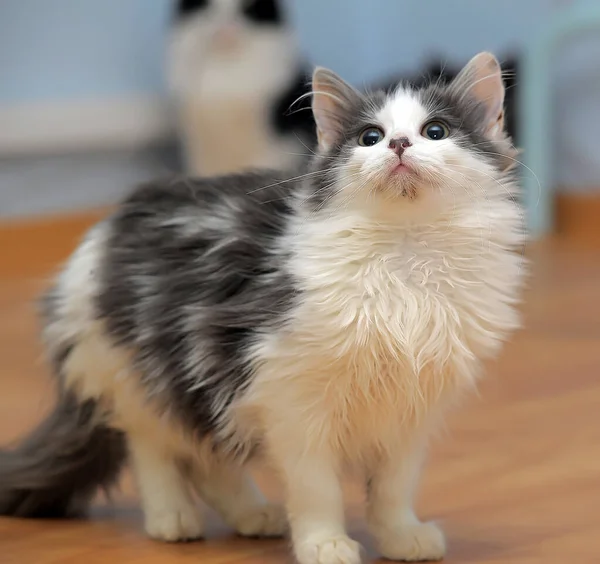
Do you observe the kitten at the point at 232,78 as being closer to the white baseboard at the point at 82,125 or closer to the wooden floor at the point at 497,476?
the white baseboard at the point at 82,125

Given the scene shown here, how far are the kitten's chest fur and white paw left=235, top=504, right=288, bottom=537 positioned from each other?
0.77 feet

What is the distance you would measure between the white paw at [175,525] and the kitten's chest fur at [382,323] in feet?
0.89

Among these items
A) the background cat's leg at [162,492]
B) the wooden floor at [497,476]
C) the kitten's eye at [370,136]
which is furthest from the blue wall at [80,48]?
the kitten's eye at [370,136]

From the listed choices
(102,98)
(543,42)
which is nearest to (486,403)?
(543,42)

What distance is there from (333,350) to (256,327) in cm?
10

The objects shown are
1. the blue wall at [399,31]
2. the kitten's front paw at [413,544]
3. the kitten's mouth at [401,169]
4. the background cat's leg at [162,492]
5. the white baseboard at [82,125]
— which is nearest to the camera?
the kitten's mouth at [401,169]

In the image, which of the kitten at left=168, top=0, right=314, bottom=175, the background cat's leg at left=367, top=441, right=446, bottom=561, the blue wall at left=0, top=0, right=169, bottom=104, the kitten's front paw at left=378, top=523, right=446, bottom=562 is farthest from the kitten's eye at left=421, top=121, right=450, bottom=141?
the blue wall at left=0, top=0, right=169, bottom=104

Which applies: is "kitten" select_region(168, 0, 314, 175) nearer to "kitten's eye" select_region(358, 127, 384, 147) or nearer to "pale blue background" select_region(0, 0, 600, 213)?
"pale blue background" select_region(0, 0, 600, 213)

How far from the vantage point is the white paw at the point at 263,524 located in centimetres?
150

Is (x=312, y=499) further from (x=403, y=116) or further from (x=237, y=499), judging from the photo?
(x=403, y=116)

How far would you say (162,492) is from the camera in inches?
59.0

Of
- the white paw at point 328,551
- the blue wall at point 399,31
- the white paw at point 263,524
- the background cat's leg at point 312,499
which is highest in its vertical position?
the blue wall at point 399,31

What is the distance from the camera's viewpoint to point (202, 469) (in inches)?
60.7

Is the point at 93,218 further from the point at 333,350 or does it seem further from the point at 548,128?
the point at 333,350
